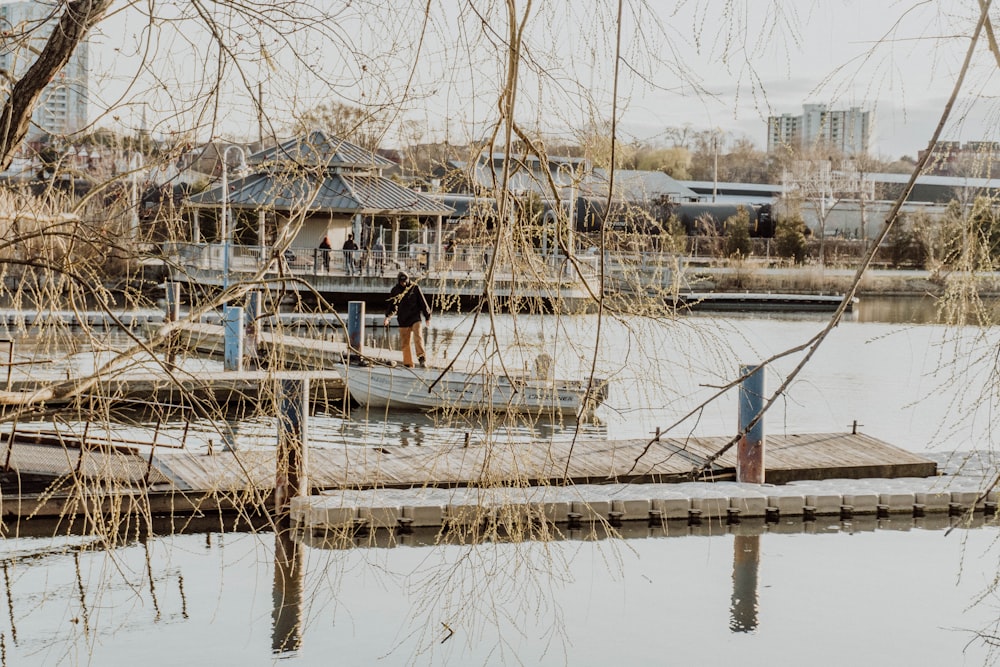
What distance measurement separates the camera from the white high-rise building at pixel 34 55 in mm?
4246

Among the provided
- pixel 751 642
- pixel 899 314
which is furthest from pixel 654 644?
pixel 899 314

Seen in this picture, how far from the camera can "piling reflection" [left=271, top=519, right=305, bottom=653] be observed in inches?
345

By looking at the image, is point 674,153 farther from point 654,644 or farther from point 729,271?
point 654,644

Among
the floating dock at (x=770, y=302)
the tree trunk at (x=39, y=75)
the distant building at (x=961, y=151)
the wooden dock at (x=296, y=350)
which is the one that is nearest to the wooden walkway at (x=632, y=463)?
the wooden dock at (x=296, y=350)

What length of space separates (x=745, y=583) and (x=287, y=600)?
155 inches

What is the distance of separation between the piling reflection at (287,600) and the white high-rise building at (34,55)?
165 inches

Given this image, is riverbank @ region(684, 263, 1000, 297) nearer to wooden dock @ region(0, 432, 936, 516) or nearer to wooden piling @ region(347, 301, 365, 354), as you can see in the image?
wooden piling @ region(347, 301, 365, 354)

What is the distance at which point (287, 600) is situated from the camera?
982 centimetres

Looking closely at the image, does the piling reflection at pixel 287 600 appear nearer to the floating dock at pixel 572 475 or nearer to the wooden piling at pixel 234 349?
the floating dock at pixel 572 475

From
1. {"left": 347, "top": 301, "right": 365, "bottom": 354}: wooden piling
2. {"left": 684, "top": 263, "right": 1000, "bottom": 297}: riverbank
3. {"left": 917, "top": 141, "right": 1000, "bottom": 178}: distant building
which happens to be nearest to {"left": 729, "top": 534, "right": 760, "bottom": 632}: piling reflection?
{"left": 917, "top": 141, "right": 1000, "bottom": 178}: distant building

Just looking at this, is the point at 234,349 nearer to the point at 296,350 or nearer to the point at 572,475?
the point at 296,350

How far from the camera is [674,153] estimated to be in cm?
7044

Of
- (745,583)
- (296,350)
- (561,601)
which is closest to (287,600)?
(561,601)

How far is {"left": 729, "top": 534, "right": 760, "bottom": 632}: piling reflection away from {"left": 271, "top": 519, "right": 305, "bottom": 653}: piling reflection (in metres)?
3.40
